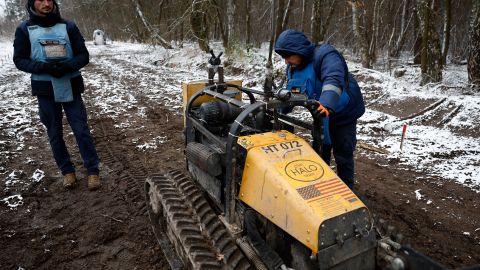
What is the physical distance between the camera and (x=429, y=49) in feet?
30.2

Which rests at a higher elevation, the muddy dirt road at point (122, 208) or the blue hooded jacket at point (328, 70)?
the blue hooded jacket at point (328, 70)

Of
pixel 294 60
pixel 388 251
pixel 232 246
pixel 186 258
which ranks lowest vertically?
pixel 186 258

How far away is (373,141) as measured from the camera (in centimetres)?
638

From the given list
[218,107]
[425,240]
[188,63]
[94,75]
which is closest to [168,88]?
[94,75]

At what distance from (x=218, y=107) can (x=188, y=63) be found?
547 inches

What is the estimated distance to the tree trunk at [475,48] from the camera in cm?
791

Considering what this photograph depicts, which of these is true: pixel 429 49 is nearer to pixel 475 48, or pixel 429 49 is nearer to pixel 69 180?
pixel 475 48

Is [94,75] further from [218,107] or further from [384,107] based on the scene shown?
[218,107]

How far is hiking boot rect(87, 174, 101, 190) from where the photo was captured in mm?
4512

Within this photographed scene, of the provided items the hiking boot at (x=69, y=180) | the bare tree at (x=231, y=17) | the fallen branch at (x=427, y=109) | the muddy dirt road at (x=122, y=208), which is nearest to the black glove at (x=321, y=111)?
the muddy dirt road at (x=122, y=208)

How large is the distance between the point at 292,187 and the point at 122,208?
2.61m

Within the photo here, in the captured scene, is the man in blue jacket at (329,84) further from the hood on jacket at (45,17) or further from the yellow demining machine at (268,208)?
the hood on jacket at (45,17)

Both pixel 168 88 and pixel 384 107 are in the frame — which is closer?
pixel 384 107

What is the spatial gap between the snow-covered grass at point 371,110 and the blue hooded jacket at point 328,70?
2.59 meters
